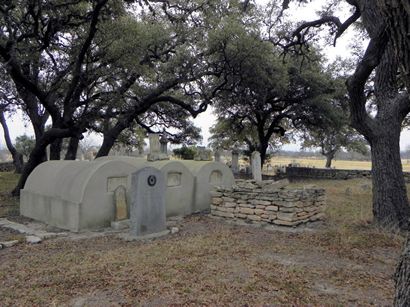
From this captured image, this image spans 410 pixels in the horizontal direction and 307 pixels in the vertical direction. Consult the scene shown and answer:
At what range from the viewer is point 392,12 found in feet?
8.02

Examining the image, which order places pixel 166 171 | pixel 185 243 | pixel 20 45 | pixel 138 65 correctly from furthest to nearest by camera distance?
pixel 138 65
pixel 20 45
pixel 166 171
pixel 185 243

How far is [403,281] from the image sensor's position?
2.65 meters

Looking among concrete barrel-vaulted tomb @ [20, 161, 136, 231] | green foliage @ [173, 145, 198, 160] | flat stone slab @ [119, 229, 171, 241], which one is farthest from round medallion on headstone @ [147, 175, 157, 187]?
green foliage @ [173, 145, 198, 160]

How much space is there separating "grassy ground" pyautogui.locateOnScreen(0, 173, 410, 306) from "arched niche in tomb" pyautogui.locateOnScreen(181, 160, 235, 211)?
329cm

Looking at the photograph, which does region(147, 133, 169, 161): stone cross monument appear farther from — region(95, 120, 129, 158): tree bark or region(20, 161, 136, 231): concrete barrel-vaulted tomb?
region(95, 120, 129, 158): tree bark

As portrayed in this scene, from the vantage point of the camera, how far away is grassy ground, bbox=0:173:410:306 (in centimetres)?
428

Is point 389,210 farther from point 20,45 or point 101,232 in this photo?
point 20,45

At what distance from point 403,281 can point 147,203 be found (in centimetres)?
635

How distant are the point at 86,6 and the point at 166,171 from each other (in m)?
7.43

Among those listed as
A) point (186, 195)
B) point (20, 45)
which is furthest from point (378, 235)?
point (20, 45)

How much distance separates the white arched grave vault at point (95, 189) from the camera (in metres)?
8.91

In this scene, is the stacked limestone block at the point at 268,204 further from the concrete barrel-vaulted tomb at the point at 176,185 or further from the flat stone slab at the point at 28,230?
the flat stone slab at the point at 28,230

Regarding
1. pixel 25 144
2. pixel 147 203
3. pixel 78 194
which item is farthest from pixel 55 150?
pixel 25 144

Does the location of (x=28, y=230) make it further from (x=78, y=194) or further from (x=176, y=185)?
(x=176, y=185)
